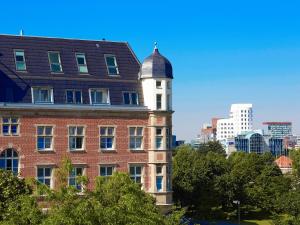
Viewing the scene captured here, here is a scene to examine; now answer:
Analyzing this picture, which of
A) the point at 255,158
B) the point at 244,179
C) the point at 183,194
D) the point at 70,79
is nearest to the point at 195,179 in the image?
the point at 183,194

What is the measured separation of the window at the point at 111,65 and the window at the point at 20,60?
681 cm

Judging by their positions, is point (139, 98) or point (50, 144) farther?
point (139, 98)

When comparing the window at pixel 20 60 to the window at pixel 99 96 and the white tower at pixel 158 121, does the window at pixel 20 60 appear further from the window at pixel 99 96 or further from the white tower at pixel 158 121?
the white tower at pixel 158 121

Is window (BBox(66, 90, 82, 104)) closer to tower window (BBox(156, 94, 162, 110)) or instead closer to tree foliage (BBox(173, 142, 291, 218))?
tower window (BBox(156, 94, 162, 110))

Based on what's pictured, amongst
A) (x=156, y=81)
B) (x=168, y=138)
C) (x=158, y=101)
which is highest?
(x=156, y=81)

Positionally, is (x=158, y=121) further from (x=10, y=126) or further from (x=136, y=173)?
(x=10, y=126)

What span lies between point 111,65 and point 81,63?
2581 mm

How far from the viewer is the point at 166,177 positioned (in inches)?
2021

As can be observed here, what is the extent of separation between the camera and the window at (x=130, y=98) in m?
51.2

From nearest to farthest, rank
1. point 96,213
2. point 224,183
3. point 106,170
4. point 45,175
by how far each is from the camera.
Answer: point 96,213, point 45,175, point 106,170, point 224,183

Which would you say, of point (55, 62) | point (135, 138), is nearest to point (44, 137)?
point (55, 62)

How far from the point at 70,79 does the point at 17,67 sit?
4008mm

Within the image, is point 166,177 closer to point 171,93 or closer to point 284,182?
point 171,93

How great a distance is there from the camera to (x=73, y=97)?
49219mm
